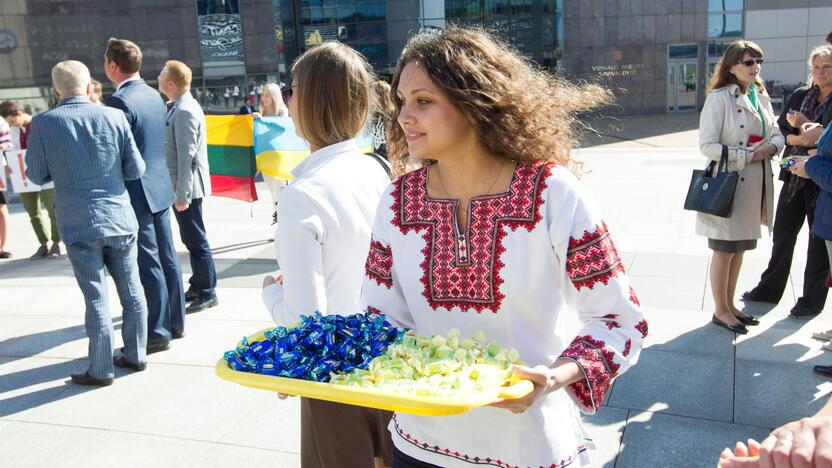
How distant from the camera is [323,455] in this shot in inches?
89.4

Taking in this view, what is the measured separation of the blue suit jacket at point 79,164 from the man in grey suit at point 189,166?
1237 millimetres

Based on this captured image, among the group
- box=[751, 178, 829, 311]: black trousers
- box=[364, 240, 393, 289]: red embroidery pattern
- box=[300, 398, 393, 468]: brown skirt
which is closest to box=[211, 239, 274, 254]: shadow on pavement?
box=[751, 178, 829, 311]: black trousers

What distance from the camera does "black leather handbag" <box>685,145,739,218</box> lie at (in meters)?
4.79

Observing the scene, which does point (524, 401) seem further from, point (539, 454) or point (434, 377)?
point (539, 454)

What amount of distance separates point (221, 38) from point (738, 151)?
25119 mm

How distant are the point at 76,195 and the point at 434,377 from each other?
3.64 metres

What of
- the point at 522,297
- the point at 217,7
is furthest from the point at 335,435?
the point at 217,7

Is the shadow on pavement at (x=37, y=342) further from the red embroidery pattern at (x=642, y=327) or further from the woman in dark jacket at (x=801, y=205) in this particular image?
the woman in dark jacket at (x=801, y=205)

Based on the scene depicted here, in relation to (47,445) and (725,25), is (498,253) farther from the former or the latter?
(725,25)

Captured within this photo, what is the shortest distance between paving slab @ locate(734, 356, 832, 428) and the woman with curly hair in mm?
2254

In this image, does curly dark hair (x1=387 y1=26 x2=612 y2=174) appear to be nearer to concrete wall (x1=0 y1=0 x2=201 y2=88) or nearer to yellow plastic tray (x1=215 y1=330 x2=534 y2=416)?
yellow plastic tray (x1=215 y1=330 x2=534 y2=416)

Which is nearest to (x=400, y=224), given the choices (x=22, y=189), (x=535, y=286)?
(x=535, y=286)

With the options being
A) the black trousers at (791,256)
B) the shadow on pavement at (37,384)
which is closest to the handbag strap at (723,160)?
the black trousers at (791,256)

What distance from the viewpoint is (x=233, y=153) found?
838 centimetres
